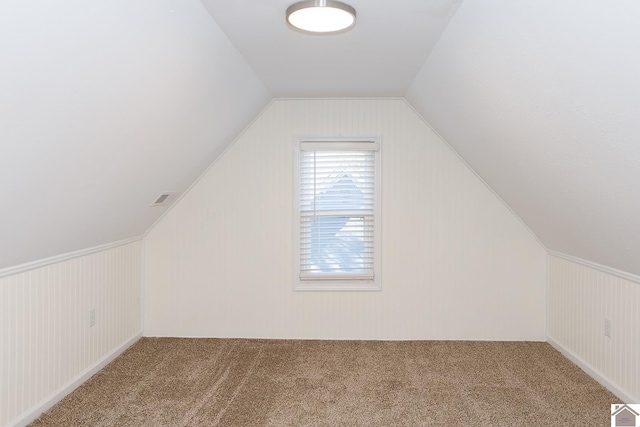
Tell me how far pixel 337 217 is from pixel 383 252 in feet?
1.75

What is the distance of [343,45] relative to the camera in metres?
2.79

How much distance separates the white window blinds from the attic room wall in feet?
0.45

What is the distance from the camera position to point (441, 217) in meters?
4.23

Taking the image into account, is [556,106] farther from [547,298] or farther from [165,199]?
[165,199]

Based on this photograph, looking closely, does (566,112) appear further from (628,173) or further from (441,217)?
(441,217)

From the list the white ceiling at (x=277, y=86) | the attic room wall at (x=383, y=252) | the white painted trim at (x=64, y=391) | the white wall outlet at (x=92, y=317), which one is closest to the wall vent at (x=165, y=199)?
the white ceiling at (x=277, y=86)

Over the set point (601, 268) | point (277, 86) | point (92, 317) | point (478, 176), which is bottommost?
point (92, 317)

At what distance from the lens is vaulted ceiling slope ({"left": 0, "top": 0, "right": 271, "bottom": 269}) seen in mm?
1561

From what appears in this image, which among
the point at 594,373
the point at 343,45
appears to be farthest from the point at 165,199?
the point at 594,373

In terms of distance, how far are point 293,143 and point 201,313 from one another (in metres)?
1.80

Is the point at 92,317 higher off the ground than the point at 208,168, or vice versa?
the point at 208,168

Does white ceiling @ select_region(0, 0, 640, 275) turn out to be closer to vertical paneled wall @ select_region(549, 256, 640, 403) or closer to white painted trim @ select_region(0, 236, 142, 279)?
white painted trim @ select_region(0, 236, 142, 279)

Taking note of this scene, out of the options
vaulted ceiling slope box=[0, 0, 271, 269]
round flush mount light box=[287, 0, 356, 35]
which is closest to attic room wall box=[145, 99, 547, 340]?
vaulted ceiling slope box=[0, 0, 271, 269]

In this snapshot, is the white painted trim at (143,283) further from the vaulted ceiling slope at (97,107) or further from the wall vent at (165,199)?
the vaulted ceiling slope at (97,107)
